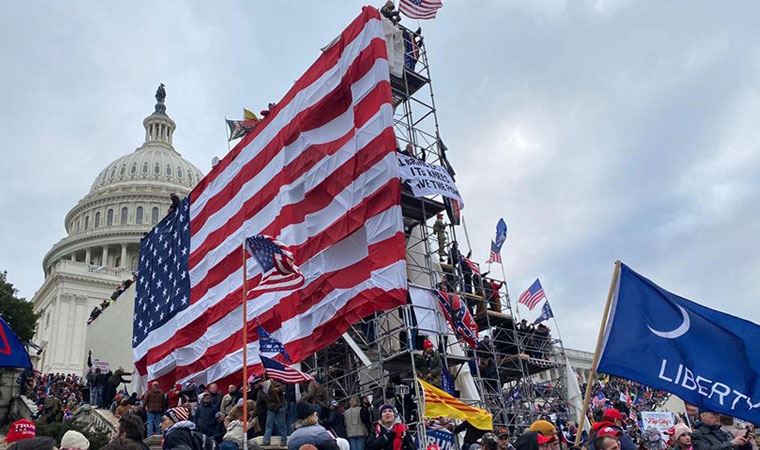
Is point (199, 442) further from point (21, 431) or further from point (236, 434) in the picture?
point (236, 434)

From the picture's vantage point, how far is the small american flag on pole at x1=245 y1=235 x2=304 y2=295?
13766 mm

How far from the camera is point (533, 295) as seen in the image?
938 inches

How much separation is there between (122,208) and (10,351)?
7351 centimetres

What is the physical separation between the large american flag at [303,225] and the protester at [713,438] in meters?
9.13

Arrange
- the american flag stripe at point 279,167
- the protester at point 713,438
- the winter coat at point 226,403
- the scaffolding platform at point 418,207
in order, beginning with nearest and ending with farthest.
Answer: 1. the protester at point 713,438
2. the winter coat at point 226,403
3. the american flag stripe at point 279,167
4. the scaffolding platform at point 418,207

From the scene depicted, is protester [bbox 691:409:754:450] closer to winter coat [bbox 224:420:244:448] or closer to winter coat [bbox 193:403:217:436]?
winter coat [bbox 224:420:244:448]

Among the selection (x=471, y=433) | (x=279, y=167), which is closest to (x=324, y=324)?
(x=471, y=433)

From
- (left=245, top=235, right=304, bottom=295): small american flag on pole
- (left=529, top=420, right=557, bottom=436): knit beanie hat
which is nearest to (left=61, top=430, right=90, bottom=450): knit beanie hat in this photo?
(left=529, top=420, right=557, bottom=436): knit beanie hat

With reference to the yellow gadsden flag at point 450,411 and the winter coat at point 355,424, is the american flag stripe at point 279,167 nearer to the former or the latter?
the yellow gadsden flag at point 450,411

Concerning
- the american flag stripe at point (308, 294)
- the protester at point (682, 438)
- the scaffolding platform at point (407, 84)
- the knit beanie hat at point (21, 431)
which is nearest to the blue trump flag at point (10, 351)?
the knit beanie hat at point (21, 431)

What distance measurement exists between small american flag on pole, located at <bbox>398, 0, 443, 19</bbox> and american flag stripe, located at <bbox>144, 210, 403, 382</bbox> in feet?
20.1

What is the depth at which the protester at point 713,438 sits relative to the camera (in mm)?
6672

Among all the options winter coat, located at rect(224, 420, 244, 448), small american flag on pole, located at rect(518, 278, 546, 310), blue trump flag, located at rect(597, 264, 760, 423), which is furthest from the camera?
small american flag on pole, located at rect(518, 278, 546, 310)

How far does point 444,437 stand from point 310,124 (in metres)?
9.98
